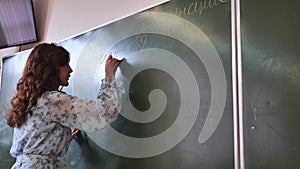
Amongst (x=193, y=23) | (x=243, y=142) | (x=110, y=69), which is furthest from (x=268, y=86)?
(x=110, y=69)

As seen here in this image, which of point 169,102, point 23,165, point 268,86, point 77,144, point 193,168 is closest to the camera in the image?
point 268,86

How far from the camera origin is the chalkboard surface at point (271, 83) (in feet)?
3.40

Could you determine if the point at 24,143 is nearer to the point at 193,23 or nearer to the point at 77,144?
the point at 77,144

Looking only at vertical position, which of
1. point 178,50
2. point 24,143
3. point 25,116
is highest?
point 178,50

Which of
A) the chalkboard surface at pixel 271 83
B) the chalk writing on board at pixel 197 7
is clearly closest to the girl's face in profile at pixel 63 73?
the chalk writing on board at pixel 197 7

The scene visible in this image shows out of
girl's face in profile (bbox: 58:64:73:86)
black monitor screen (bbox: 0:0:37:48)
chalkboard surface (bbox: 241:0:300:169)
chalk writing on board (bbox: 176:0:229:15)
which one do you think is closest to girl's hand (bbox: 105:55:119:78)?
girl's face in profile (bbox: 58:64:73:86)

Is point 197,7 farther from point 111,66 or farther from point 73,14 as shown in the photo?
point 73,14

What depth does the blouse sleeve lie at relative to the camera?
1479 mm

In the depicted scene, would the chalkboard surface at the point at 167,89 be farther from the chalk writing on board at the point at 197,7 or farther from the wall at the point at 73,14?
the wall at the point at 73,14

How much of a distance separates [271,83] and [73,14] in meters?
1.64

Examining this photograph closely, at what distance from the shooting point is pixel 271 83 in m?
1.10

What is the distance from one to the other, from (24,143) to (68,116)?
284mm

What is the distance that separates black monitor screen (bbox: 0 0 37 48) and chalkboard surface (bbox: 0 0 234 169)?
3.06ft

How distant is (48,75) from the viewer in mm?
1612
